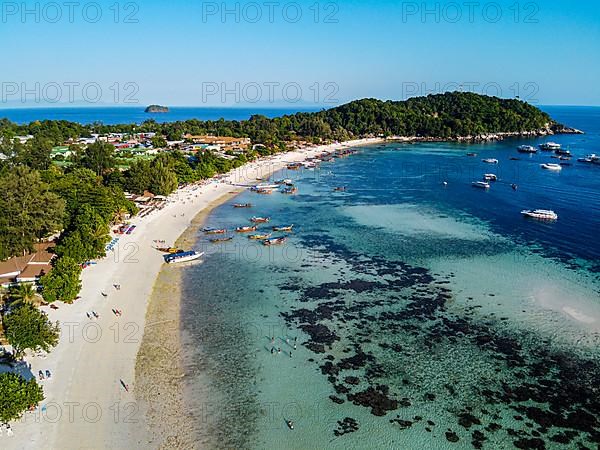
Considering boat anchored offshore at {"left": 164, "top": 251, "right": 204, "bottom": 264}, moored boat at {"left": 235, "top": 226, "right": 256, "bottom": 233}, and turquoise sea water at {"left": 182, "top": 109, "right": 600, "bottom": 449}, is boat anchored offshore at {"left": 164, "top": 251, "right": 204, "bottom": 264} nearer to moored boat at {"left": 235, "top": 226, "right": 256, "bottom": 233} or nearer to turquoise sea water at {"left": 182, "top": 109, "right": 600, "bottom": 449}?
turquoise sea water at {"left": 182, "top": 109, "right": 600, "bottom": 449}

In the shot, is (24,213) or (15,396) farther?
(24,213)

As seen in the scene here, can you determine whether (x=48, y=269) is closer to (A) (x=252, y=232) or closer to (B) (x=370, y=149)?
(A) (x=252, y=232)

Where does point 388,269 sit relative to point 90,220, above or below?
below

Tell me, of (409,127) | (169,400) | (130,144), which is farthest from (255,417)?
(409,127)

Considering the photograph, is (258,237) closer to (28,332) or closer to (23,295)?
(23,295)

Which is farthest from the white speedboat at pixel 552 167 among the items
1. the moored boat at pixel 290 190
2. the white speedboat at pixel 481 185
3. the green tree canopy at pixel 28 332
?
the green tree canopy at pixel 28 332

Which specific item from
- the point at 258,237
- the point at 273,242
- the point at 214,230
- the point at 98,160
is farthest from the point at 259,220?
the point at 98,160
